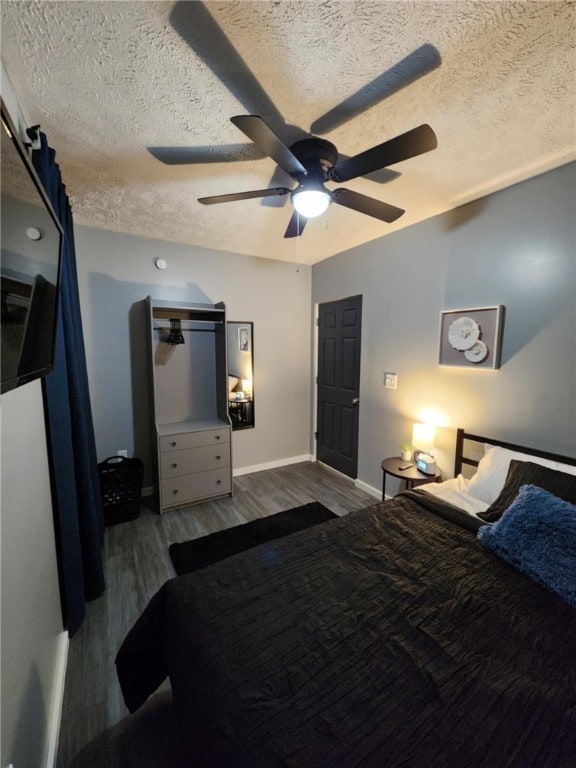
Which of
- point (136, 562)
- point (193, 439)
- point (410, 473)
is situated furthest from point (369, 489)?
point (136, 562)

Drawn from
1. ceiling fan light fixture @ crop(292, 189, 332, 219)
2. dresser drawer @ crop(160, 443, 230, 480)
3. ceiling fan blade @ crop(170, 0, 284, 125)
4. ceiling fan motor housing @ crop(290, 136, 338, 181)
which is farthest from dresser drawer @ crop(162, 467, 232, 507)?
ceiling fan blade @ crop(170, 0, 284, 125)

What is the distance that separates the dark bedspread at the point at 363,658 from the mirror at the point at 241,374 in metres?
2.26

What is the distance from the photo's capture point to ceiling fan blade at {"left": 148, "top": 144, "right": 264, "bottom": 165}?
5.31ft

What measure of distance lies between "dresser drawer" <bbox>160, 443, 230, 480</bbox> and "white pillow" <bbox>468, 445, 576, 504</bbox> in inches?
84.7

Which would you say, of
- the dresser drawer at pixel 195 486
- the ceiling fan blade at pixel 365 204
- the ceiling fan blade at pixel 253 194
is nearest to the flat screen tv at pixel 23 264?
the ceiling fan blade at pixel 253 194

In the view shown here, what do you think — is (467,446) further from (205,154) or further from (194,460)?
(205,154)

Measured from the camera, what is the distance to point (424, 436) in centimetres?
244

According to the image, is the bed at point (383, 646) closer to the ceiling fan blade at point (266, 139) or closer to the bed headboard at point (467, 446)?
the bed headboard at point (467, 446)

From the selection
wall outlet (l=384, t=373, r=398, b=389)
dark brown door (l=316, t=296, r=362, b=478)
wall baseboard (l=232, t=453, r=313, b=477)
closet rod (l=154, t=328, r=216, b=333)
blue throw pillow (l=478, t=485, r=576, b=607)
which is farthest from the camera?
wall baseboard (l=232, t=453, r=313, b=477)

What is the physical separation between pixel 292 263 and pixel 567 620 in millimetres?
3716

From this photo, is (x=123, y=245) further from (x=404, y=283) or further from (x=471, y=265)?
(x=471, y=265)

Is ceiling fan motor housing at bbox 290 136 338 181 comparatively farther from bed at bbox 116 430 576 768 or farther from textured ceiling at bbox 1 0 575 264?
bed at bbox 116 430 576 768

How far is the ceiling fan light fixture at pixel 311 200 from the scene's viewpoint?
1465 millimetres

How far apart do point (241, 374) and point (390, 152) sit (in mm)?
2690
